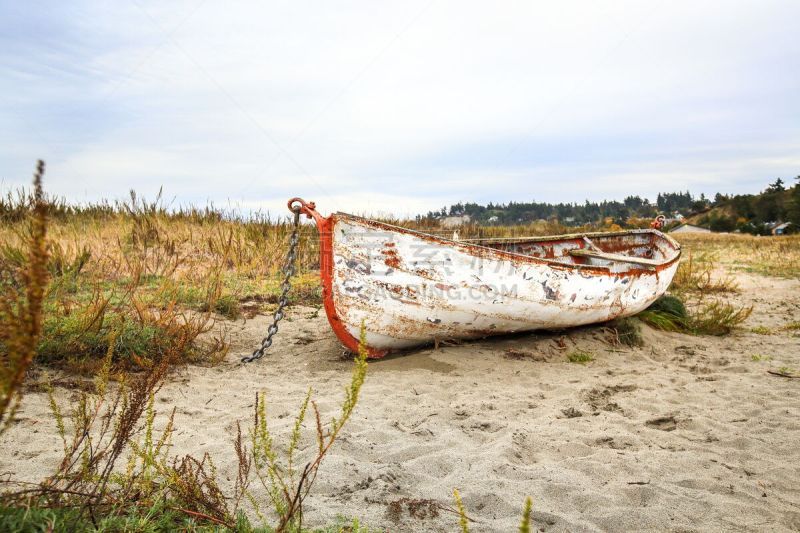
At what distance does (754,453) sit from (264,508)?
2676 millimetres

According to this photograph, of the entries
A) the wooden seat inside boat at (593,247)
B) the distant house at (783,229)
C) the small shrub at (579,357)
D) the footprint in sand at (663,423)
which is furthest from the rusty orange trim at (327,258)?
the distant house at (783,229)

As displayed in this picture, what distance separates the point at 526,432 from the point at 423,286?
1535mm

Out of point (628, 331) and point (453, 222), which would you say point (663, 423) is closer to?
point (628, 331)

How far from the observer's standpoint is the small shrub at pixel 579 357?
4.93 metres

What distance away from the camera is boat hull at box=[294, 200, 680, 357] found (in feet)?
14.1

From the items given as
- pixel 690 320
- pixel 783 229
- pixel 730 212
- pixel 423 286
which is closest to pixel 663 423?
pixel 423 286

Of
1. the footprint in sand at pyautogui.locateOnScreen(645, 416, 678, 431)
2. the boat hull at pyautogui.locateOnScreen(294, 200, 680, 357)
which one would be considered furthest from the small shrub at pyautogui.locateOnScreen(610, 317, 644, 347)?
the footprint in sand at pyautogui.locateOnScreen(645, 416, 678, 431)

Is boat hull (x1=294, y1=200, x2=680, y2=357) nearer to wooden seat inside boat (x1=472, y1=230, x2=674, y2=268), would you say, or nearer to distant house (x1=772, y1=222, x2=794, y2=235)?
wooden seat inside boat (x1=472, y1=230, x2=674, y2=268)

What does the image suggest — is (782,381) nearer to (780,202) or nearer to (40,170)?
(40,170)

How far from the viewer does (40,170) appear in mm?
949

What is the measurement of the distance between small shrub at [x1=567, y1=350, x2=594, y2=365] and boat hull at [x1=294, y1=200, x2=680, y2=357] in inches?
18.7

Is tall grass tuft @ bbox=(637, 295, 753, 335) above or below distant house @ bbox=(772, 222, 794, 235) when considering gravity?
below

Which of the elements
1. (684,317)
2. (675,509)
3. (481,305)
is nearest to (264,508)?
(675,509)

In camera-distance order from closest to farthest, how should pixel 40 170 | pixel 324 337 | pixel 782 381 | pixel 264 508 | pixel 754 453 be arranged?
pixel 40 170 → pixel 264 508 → pixel 754 453 → pixel 782 381 → pixel 324 337
